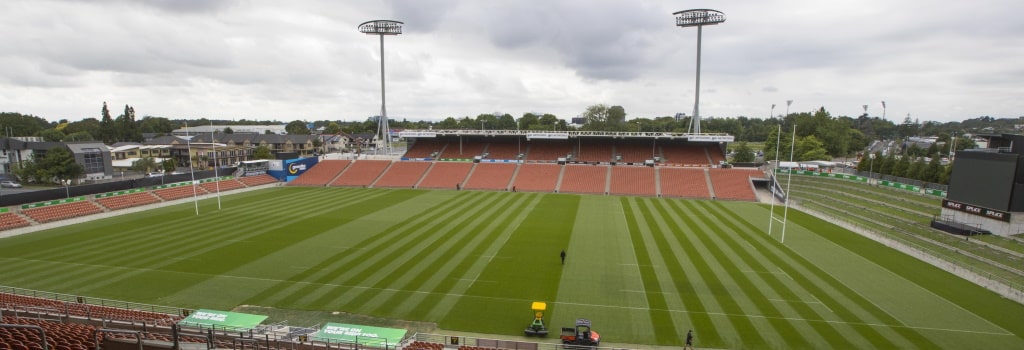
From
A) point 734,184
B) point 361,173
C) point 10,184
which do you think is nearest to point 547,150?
point 734,184

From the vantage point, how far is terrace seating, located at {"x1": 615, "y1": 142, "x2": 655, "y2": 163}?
5716cm

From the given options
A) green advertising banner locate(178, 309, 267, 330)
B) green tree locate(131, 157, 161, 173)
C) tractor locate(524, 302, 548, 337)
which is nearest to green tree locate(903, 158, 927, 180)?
tractor locate(524, 302, 548, 337)

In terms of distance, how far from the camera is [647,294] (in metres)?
18.1

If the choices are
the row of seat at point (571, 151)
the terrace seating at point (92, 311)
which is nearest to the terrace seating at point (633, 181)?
the row of seat at point (571, 151)

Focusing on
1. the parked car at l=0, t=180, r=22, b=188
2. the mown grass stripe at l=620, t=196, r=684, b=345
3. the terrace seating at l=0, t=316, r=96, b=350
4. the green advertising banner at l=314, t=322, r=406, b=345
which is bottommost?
the mown grass stripe at l=620, t=196, r=684, b=345

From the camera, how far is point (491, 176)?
5228 cm

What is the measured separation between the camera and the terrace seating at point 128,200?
1363 inches

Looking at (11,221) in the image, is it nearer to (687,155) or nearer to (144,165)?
(144,165)

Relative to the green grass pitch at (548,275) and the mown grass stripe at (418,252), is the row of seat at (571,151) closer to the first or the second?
the green grass pitch at (548,275)

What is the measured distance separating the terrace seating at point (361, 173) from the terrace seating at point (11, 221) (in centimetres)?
2550

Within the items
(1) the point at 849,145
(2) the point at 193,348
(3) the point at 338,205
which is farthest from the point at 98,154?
(1) the point at 849,145

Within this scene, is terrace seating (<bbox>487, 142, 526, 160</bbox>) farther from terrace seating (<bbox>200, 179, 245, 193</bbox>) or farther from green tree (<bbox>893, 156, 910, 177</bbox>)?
green tree (<bbox>893, 156, 910, 177</bbox>)

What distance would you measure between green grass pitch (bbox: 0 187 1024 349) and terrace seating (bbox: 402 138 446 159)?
98.6 ft

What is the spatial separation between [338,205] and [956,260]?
4064cm
